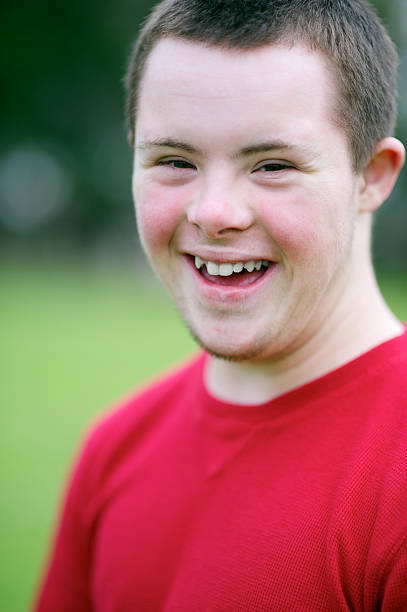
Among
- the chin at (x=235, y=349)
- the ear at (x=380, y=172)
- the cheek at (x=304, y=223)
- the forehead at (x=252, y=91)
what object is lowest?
the chin at (x=235, y=349)

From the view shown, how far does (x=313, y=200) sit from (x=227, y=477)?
2.76ft

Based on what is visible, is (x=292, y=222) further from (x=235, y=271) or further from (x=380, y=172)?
(x=380, y=172)

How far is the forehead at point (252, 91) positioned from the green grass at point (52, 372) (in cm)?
403

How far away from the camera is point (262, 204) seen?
1.85 m

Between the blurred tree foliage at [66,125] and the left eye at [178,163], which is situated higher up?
the blurred tree foliage at [66,125]

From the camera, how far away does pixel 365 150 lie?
1.98 meters

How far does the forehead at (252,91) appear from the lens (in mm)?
1775

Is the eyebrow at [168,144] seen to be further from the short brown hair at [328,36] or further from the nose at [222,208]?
the short brown hair at [328,36]

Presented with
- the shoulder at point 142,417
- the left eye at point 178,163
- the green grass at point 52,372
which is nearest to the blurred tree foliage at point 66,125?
the green grass at point 52,372

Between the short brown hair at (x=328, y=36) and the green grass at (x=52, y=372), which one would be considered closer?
the short brown hair at (x=328, y=36)

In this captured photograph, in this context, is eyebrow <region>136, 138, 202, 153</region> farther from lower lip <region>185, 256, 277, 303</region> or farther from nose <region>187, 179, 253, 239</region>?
lower lip <region>185, 256, 277, 303</region>

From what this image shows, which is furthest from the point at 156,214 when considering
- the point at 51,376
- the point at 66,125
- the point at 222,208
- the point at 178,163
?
the point at 66,125

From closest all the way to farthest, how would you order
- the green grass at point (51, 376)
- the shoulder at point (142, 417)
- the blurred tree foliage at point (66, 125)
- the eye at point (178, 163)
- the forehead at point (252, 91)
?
the forehead at point (252, 91) < the eye at point (178, 163) < the shoulder at point (142, 417) < the green grass at point (51, 376) < the blurred tree foliage at point (66, 125)

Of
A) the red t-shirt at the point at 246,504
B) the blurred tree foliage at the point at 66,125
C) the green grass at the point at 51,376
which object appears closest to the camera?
the red t-shirt at the point at 246,504
